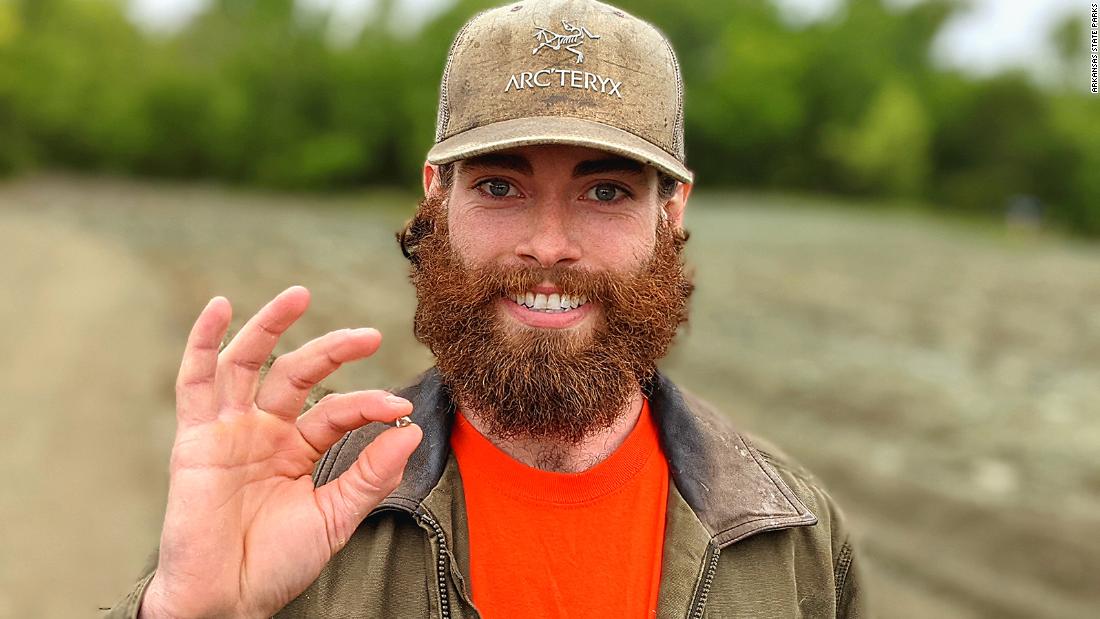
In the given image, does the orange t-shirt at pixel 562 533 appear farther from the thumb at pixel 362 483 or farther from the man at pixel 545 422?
the thumb at pixel 362 483

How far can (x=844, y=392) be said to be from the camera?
10.7 metres

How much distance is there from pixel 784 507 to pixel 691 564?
32 centimetres

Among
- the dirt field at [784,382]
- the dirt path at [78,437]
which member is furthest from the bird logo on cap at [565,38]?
the dirt path at [78,437]

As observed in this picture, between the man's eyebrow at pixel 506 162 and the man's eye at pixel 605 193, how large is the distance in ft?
0.57

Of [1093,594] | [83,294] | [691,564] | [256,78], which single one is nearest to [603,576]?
[691,564]

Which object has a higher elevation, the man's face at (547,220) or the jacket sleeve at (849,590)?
the man's face at (547,220)

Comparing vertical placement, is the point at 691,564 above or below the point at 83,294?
below

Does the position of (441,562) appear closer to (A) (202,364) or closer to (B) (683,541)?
(B) (683,541)

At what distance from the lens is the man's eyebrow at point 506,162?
244 centimetres

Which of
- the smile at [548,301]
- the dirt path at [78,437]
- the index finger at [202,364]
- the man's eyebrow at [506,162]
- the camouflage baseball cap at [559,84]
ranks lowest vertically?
the dirt path at [78,437]

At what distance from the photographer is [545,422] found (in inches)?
97.3

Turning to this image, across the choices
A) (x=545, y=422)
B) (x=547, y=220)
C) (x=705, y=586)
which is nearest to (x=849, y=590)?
(x=705, y=586)

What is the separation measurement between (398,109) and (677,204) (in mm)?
44678

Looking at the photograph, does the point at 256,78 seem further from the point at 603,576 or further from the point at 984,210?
the point at 603,576
